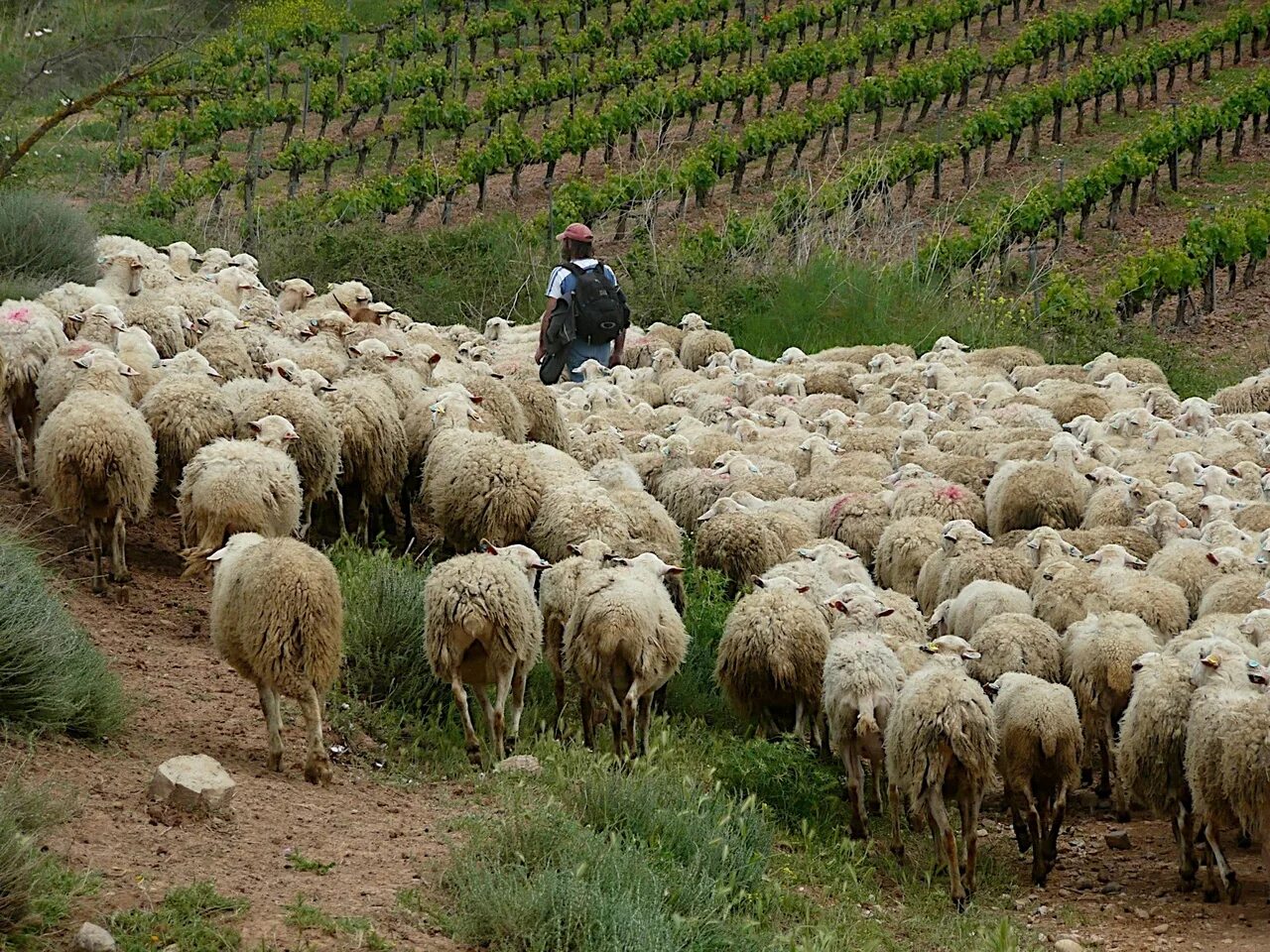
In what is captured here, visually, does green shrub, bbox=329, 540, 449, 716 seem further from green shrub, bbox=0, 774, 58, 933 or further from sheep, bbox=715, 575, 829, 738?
green shrub, bbox=0, 774, 58, 933

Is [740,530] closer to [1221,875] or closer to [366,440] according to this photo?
[366,440]

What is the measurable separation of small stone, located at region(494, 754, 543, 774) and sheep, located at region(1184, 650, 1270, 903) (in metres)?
3.04

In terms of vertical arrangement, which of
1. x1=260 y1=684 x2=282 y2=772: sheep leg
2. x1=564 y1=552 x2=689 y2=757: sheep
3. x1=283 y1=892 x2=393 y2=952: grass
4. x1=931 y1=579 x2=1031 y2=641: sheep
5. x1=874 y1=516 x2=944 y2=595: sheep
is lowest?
x1=283 y1=892 x2=393 y2=952: grass

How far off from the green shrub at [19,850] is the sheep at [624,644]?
9.75 feet

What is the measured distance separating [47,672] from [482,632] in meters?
1.99

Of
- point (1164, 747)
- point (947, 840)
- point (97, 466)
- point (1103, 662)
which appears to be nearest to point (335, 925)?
point (947, 840)

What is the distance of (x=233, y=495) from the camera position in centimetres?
855

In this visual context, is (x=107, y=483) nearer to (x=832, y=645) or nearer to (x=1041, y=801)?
(x=832, y=645)

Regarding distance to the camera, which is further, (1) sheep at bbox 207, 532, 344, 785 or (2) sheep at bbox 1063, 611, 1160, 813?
(2) sheep at bbox 1063, 611, 1160, 813

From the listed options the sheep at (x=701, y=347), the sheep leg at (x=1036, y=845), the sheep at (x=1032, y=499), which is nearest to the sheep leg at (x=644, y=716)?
the sheep leg at (x=1036, y=845)

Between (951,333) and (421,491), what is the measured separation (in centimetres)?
999

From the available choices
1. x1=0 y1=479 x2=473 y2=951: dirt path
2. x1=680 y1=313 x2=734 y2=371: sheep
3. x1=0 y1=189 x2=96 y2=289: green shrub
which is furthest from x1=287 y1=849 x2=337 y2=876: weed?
x1=680 y1=313 x2=734 y2=371: sheep

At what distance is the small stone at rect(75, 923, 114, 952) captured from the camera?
5137 millimetres

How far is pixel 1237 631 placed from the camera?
8141mm
